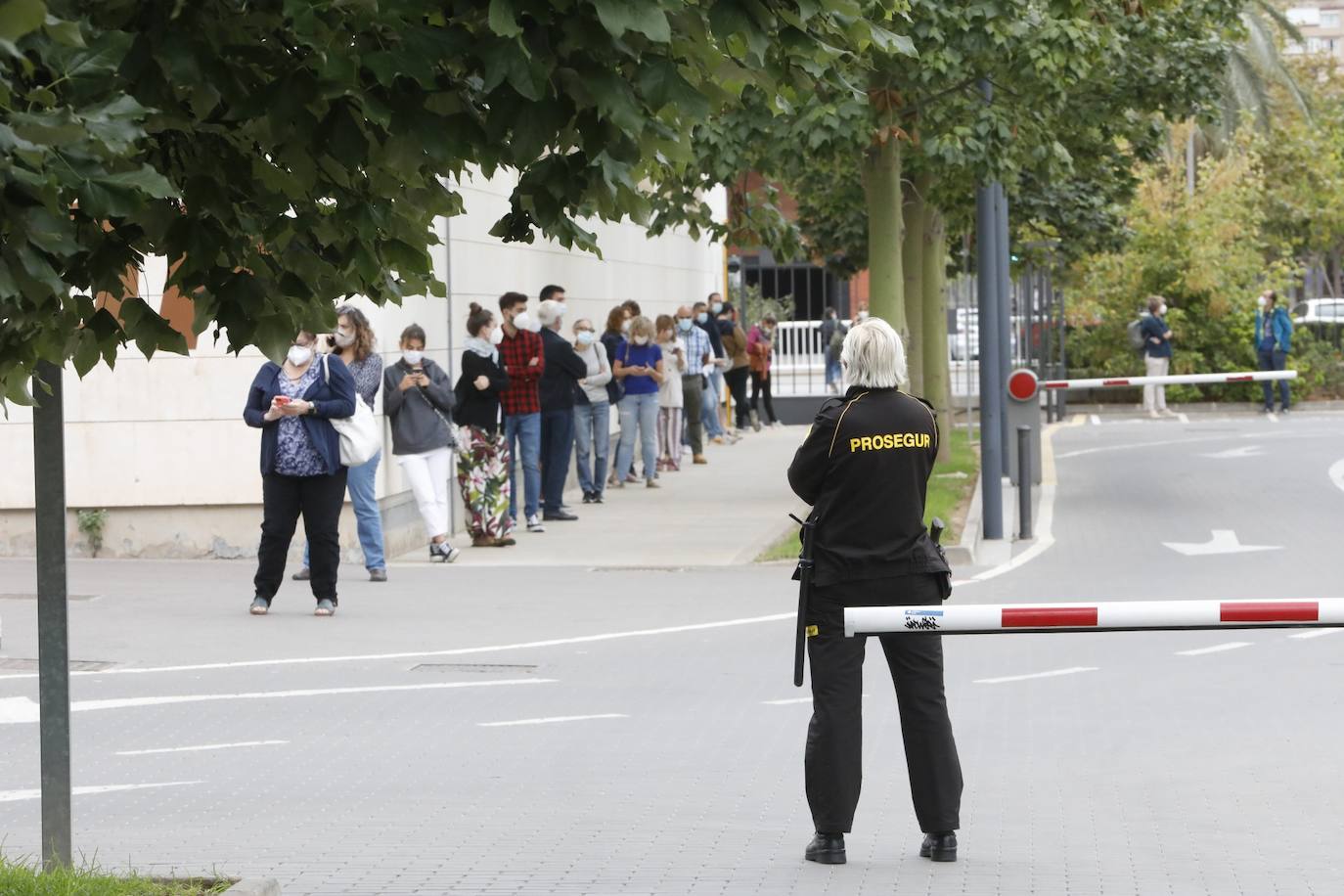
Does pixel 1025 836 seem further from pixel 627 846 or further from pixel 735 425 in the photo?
pixel 735 425

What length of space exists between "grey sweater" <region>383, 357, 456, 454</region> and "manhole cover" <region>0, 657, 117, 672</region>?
13.7ft

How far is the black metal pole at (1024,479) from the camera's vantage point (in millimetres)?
16641

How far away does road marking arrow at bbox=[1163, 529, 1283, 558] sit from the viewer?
1622 centimetres

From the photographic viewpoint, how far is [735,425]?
32.9 meters

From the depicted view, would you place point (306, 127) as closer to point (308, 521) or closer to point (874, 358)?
point (874, 358)

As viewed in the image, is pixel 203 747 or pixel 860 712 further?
pixel 203 747

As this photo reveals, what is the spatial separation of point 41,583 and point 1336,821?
428 centimetres

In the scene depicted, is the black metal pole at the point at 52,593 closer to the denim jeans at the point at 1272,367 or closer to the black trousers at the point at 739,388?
the black trousers at the point at 739,388

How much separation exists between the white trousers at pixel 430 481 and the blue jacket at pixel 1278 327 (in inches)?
861

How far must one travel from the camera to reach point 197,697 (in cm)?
995

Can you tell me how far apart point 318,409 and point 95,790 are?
4.96 meters

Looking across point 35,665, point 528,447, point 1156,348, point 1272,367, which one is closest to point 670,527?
point 528,447

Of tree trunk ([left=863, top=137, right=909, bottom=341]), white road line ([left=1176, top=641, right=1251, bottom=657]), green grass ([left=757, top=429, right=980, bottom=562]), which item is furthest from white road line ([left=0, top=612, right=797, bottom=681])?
tree trunk ([left=863, top=137, right=909, bottom=341])

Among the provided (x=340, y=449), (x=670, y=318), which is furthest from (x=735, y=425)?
(x=340, y=449)
